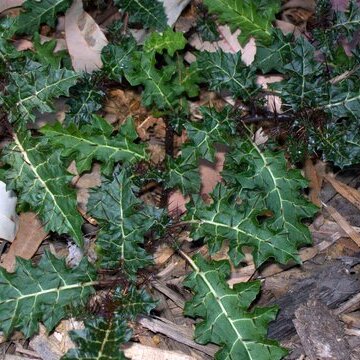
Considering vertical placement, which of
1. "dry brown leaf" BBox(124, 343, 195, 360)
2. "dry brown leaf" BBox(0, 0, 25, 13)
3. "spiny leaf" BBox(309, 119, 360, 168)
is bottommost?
"dry brown leaf" BBox(124, 343, 195, 360)

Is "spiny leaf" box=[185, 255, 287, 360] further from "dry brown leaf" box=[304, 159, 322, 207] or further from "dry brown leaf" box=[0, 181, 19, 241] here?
"dry brown leaf" box=[0, 181, 19, 241]

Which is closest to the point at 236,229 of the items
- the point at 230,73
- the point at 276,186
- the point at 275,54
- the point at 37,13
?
the point at 276,186

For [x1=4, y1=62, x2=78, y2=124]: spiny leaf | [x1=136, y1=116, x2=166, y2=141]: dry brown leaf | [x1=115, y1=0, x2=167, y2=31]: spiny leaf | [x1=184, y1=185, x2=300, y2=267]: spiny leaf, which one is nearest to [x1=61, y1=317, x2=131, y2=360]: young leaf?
[x1=184, y1=185, x2=300, y2=267]: spiny leaf

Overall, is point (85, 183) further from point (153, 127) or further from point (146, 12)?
point (146, 12)

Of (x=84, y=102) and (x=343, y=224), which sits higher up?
(x=84, y=102)

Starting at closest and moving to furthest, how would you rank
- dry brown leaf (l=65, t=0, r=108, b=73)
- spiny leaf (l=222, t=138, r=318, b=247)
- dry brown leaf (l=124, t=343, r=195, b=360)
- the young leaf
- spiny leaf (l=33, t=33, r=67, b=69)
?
1. the young leaf
2. dry brown leaf (l=124, t=343, r=195, b=360)
3. spiny leaf (l=222, t=138, r=318, b=247)
4. spiny leaf (l=33, t=33, r=67, b=69)
5. dry brown leaf (l=65, t=0, r=108, b=73)
